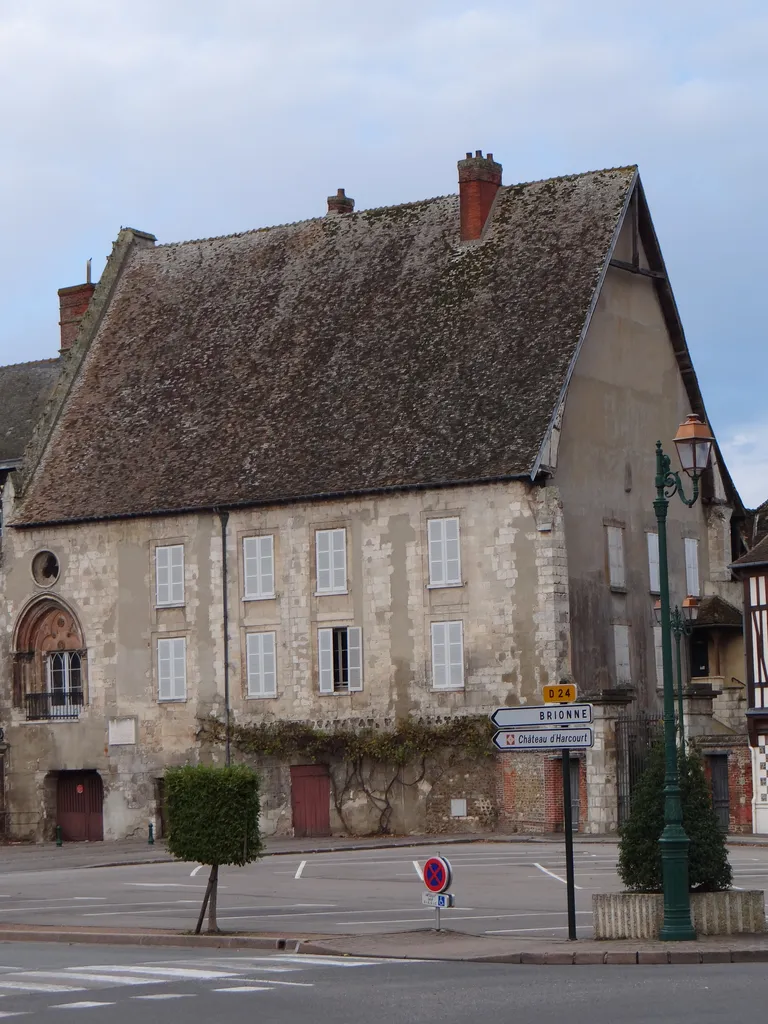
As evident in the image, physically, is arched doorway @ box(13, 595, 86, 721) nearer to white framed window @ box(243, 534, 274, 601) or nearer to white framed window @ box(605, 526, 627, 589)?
white framed window @ box(243, 534, 274, 601)

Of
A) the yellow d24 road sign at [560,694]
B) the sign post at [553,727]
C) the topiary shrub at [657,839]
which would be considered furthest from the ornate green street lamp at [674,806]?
the yellow d24 road sign at [560,694]

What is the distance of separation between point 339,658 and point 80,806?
831 cm

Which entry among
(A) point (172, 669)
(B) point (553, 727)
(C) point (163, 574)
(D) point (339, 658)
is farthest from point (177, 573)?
(B) point (553, 727)

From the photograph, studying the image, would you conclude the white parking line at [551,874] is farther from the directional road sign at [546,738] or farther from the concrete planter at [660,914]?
the concrete planter at [660,914]

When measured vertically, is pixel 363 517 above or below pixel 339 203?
below

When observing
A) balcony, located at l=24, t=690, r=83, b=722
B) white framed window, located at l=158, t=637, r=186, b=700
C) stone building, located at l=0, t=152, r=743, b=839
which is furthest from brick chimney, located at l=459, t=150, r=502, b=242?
balcony, located at l=24, t=690, r=83, b=722

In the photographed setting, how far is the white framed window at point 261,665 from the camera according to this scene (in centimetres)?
4475

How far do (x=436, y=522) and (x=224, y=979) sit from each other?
27.1 meters

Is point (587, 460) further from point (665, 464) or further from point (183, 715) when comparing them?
point (665, 464)

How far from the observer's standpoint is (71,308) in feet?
174

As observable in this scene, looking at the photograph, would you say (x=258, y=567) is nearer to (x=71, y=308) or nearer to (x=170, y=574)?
(x=170, y=574)

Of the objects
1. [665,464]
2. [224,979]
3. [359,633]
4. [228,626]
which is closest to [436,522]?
[359,633]

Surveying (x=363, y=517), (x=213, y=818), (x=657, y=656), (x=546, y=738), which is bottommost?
(x=213, y=818)

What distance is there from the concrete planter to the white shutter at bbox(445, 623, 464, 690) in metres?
23.4
